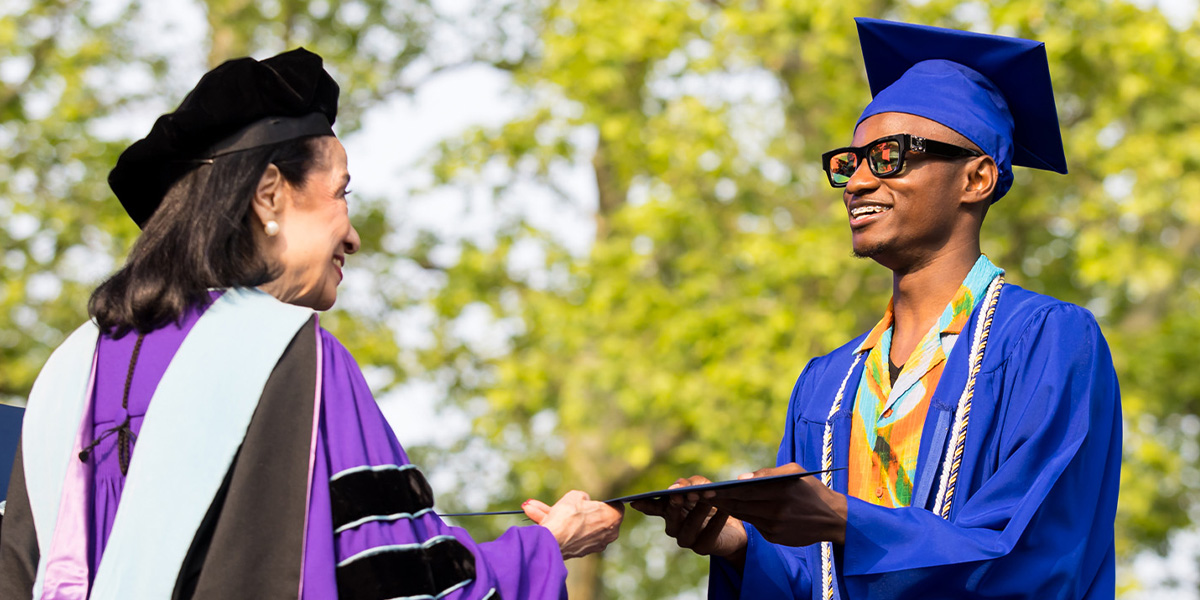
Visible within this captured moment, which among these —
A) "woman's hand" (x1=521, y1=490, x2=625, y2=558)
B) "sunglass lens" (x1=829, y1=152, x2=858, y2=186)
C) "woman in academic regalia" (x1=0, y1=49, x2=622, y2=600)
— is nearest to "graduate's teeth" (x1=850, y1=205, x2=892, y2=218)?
"sunglass lens" (x1=829, y1=152, x2=858, y2=186)

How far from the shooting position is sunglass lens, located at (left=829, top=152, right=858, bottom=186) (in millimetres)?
3316

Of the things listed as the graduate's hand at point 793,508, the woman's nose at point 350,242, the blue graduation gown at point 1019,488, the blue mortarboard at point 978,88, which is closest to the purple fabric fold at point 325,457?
the woman's nose at point 350,242

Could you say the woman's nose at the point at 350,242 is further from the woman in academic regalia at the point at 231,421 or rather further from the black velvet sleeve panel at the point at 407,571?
the black velvet sleeve panel at the point at 407,571

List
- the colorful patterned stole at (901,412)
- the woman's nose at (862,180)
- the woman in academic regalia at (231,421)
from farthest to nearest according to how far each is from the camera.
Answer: the woman's nose at (862,180) < the colorful patterned stole at (901,412) < the woman in academic regalia at (231,421)

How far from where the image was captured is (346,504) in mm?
2480

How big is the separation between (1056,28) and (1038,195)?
1855mm

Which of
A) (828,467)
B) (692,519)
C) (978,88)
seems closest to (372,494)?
(692,519)

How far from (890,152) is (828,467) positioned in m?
0.82

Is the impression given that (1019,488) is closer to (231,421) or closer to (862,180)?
(862,180)

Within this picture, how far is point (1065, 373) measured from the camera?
2.75 meters

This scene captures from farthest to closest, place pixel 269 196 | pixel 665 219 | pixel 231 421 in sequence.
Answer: pixel 665 219, pixel 269 196, pixel 231 421

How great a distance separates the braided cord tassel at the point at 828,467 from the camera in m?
3.12

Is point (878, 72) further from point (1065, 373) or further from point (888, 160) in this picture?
point (1065, 373)

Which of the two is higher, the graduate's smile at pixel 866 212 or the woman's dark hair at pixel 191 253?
the woman's dark hair at pixel 191 253
